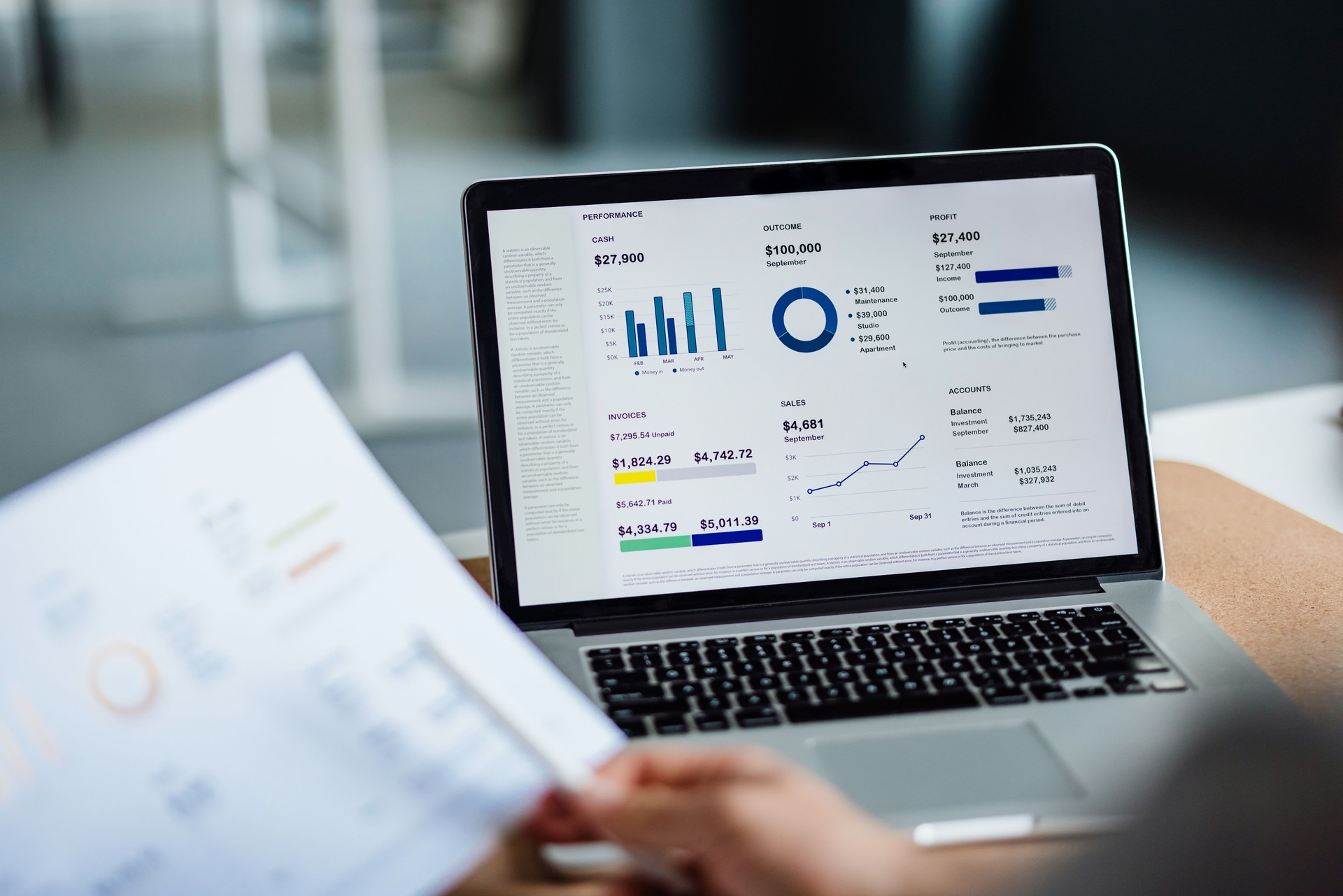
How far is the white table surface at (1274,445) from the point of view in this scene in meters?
0.90

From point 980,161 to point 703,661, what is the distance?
1.17ft

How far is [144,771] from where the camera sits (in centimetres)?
42

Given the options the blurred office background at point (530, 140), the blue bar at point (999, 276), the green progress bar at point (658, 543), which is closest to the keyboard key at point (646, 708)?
the green progress bar at point (658, 543)

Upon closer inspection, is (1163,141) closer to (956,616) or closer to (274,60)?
(956,616)

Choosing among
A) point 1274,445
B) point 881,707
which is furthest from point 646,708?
point 1274,445

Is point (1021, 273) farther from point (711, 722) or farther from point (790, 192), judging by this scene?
point (711, 722)

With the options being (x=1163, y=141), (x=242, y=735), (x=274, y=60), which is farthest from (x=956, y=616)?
(x=274, y=60)

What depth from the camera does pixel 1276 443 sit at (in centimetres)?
99

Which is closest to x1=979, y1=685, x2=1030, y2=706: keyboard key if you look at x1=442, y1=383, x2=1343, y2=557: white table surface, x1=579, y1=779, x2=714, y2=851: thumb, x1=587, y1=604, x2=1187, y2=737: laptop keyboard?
x1=587, y1=604, x2=1187, y2=737: laptop keyboard

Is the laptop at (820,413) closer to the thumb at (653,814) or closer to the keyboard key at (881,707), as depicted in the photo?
the keyboard key at (881,707)

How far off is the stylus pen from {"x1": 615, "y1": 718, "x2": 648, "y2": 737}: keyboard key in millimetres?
104

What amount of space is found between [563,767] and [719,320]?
0.34 m

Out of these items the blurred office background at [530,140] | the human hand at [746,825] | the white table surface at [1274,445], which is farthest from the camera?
the blurred office background at [530,140]

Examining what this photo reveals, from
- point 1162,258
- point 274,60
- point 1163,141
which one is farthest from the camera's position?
point 274,60
